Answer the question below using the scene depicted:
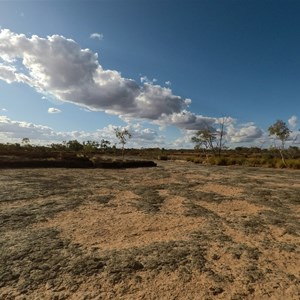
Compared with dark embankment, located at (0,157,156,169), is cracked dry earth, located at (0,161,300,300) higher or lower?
lower

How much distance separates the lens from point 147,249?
547 centimetres

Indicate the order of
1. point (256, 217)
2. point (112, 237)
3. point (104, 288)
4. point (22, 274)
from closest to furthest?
point (104, 288), point (22, 274), point (112, 237), point (256, 217)

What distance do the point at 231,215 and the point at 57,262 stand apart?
5.39 metres

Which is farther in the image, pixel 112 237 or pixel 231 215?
pixel 231 215

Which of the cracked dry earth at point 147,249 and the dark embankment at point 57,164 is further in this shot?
the dark embankment at point 57,164

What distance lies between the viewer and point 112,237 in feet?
20.2

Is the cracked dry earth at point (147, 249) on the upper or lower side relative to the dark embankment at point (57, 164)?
lower

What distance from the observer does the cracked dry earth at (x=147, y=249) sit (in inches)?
159

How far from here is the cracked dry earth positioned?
4029 mm

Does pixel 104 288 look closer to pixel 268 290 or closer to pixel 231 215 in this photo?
pixel 268 290

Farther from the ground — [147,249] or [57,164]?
[57,164]

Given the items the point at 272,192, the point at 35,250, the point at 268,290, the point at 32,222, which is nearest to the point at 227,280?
the point at 268,290

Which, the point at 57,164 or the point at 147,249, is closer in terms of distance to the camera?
the point at 147,249

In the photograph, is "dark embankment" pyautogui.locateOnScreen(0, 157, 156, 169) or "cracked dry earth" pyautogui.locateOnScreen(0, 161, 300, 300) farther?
"dark embankment" pyautogui.locateOnScreen(0, 157, 156, 169)
